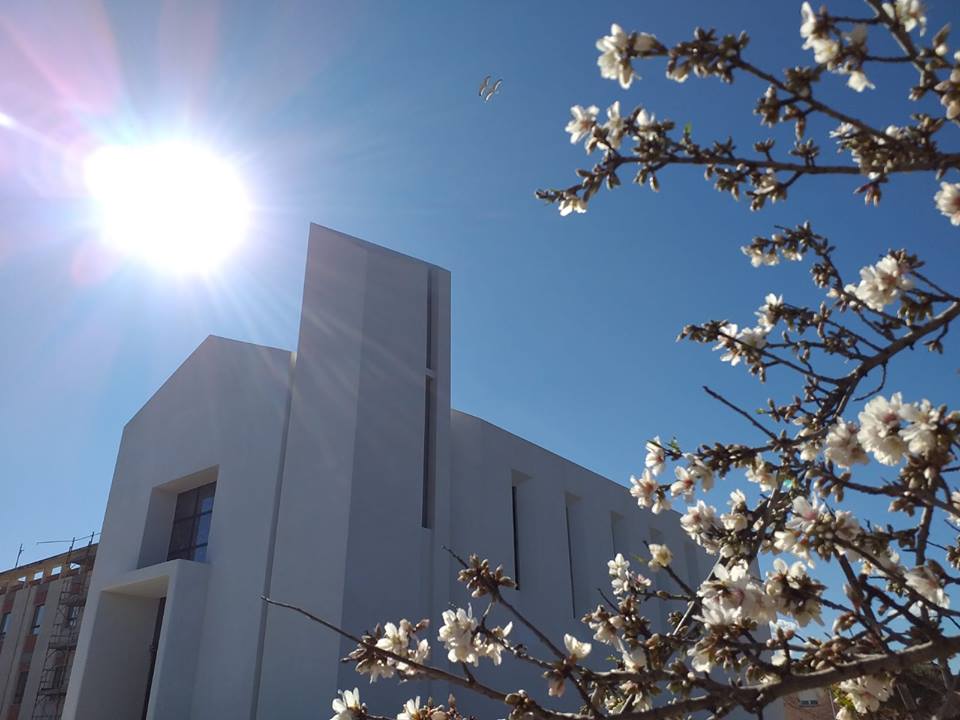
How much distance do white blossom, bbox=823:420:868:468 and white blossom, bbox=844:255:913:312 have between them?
0.55 meters

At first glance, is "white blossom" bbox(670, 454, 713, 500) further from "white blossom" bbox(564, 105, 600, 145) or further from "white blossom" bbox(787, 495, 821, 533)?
"white blossom" bbox(564, 105, 600, 145)

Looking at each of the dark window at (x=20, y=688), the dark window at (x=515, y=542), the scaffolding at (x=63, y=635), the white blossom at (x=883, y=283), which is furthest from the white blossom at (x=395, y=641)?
the dark window at (x=20, y=688)

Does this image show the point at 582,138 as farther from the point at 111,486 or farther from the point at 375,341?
the point at 111,486

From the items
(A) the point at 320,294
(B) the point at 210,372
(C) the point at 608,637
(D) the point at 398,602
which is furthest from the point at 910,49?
(B) the point at 210,372

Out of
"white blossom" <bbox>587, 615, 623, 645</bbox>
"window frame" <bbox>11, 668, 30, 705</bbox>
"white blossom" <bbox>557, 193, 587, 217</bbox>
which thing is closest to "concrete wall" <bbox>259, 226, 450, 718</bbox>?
"white blossom" <bbox>587, 615, 623, 645</bbox>

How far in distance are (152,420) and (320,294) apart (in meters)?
4.76

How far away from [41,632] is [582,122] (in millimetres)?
29666

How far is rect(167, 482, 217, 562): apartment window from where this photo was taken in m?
12.3

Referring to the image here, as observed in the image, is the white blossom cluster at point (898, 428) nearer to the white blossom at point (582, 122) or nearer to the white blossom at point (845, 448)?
the white blossom at point (845, 448)

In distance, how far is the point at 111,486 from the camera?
47.1 feet

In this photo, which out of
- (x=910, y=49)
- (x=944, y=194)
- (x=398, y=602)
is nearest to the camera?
(x=910, y=49)

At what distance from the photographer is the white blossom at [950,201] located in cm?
213

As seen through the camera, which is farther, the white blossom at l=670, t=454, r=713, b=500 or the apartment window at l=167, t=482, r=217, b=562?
the apartment window at l=167, t=482, r=217, b=562

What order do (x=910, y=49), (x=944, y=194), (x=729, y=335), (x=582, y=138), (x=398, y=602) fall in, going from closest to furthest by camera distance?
(x=910, y=49), (x=944, y=194), (x=582, y=138), (x=729, y=335), (x=398, y=602)
